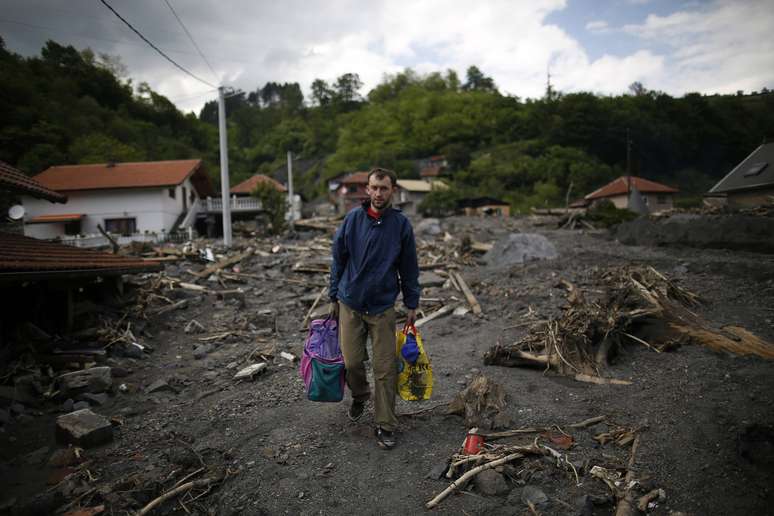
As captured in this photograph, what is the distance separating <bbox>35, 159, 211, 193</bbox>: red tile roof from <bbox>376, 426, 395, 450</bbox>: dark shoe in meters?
28.0

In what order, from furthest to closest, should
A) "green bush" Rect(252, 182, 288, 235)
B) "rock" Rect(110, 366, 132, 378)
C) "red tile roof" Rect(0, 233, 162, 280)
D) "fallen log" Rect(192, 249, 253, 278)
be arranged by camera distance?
"green bush" Rect(252, 182, 288, 235) → "fallen log" Rect(192, 249, 253, 278) → "rock" Rect(110, 366, 132, 378) → "red tile roof" Rect(0, 233, 162, 280)

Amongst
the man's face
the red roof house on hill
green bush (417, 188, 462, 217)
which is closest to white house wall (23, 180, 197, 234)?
green bush (417, 188, 462, 217)

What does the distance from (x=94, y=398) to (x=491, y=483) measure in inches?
190

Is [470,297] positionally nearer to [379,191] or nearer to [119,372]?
[379,191]

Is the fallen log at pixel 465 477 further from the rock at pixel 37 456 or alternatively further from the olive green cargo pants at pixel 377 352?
the rock at pixel 37 456

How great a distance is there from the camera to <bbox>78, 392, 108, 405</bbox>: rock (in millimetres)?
4805

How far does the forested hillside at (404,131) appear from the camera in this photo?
33.3 metres

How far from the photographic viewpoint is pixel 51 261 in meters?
6.02

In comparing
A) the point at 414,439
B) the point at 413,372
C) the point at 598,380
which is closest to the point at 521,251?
the point at 598,380

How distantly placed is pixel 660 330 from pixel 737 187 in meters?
17.6

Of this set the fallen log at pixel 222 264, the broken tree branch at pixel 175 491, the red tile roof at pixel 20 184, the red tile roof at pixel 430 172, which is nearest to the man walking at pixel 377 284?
the broken tree branch at pixel 175 491

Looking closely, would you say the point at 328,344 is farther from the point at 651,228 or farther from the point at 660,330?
the point at 651,228

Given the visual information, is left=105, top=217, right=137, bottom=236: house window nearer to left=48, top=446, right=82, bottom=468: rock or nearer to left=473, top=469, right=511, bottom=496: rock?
left=48, top=446, right=82, bottom=468: rock

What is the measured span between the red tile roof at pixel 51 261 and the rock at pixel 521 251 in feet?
31.6
